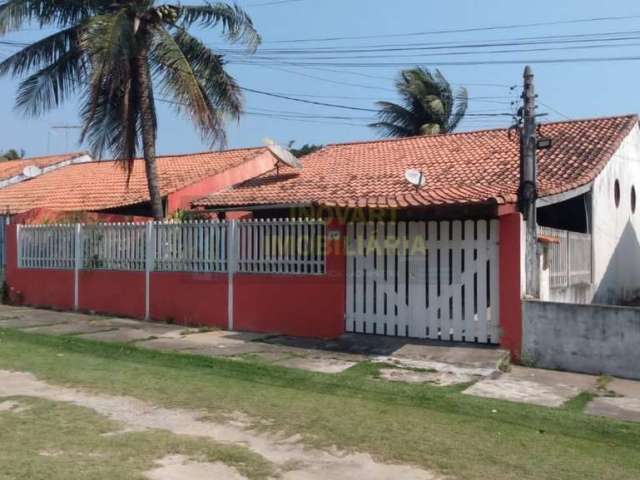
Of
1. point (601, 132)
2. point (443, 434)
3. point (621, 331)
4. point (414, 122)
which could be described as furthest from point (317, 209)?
point (414, 122)

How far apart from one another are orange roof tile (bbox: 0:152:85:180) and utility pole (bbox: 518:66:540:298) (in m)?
19.6

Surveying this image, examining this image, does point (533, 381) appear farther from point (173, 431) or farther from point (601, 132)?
point (601, 132)

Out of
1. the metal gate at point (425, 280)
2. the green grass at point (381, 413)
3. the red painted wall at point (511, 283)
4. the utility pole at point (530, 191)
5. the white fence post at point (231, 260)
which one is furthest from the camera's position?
the white fence post at point (231, 260)

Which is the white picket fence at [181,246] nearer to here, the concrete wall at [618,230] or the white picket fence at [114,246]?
the white picket fence at [114,246]

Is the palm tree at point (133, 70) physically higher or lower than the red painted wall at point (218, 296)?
higher

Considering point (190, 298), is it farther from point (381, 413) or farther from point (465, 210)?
point (381, 413)

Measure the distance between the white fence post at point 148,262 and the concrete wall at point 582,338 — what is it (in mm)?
6912

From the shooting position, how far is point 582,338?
317 inches

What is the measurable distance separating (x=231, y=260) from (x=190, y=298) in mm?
1217

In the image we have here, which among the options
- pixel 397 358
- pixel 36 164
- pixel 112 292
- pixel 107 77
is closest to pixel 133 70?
pixel 107 77

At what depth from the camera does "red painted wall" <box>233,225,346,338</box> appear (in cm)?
994

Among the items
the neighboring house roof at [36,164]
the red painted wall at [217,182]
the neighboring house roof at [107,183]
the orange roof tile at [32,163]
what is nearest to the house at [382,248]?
the red painted wall at [217,182]

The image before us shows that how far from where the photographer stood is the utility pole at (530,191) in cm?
867

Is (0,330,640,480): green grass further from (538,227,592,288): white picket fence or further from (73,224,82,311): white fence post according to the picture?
(73,224,82,311): white fence post
